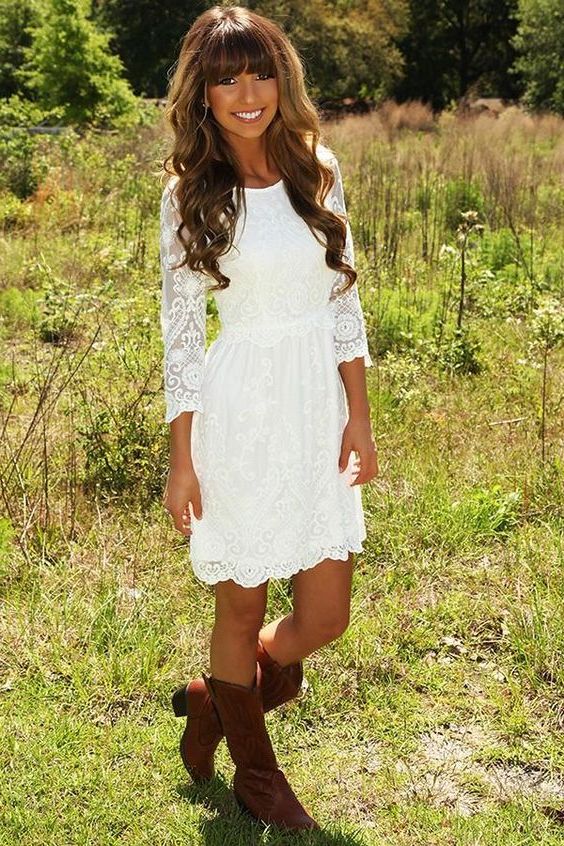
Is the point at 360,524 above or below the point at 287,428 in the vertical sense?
below

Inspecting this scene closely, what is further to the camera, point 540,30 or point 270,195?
point 540,30

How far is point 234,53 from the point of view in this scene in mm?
2207

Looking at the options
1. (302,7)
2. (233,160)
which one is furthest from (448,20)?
(233,160)

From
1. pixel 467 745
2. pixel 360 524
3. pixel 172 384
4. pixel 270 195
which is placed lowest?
pixel 467 745

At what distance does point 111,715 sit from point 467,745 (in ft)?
3.58

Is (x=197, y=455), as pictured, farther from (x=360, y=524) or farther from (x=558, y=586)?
(x=558, y=586)

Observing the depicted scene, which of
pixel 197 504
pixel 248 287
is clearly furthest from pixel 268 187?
pixel 197 504

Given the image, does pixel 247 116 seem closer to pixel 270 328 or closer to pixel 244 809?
pixel 270 328

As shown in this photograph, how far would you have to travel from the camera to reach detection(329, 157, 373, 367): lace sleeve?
2482mm

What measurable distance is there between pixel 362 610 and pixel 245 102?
1919 millimetres

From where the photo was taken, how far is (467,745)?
2.92 m

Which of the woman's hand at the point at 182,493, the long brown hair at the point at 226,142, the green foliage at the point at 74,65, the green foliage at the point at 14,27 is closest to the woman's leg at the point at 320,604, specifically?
the woman's hand at the point at 182,493

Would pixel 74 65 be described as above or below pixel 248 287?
above

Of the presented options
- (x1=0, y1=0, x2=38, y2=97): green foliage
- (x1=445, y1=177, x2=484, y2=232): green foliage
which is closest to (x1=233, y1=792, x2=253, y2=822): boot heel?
(x1=445, y1=177, x2=484, y2=232): green foliage
